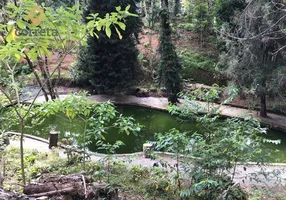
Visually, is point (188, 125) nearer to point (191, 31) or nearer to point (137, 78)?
point (137, 78)

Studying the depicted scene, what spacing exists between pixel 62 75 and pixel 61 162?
1149 centimetres

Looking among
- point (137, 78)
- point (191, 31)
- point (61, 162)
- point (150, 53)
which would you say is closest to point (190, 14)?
point (191, 31)

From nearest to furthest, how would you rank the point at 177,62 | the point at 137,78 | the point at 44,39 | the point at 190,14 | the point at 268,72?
the point at 44,39 → the point at 268,72 → the point at 177,62 → the point at 137,78 → the point at 190,14

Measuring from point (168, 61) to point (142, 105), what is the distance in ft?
8.74

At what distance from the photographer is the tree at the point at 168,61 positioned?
12.2m

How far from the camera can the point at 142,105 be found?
13.7 m

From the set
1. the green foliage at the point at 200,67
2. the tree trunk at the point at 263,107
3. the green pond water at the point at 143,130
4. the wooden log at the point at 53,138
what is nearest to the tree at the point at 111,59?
the green pond water at the point at 143,130

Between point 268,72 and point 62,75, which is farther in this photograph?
point 62,75

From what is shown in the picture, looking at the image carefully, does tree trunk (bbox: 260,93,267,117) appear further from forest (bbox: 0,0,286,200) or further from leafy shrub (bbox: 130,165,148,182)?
leafy shrub (bbox: 130,165,148,182)

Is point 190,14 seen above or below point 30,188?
above

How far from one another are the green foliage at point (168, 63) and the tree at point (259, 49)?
241 centimetres

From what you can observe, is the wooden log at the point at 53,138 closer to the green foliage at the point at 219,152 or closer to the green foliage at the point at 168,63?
the green foliage at the point at 219,152

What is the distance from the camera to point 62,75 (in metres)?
16.4

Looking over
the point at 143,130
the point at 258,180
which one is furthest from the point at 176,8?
the point at 258,180
